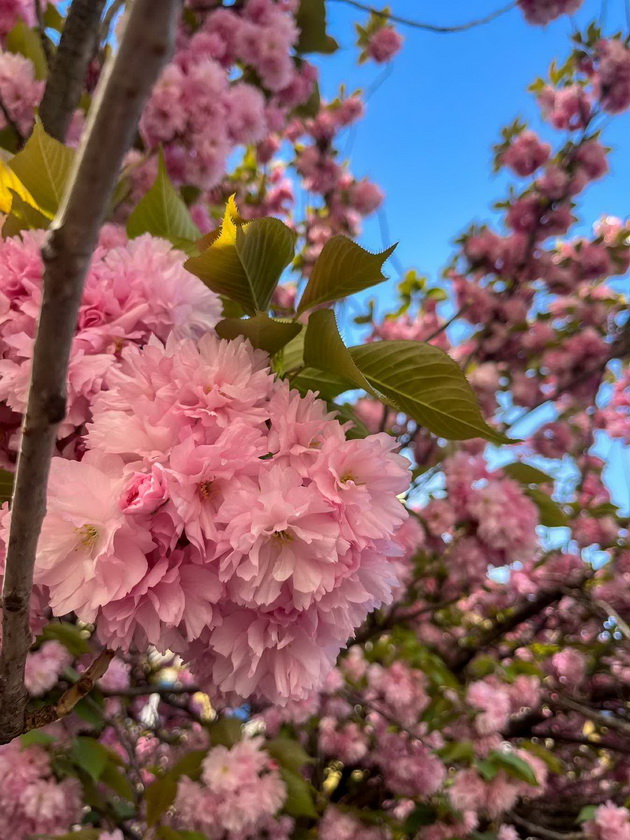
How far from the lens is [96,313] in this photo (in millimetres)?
550

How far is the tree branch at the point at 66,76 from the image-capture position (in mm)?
953

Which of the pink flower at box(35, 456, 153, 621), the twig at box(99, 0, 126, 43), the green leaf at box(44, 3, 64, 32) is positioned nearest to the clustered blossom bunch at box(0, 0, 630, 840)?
the pink flower at box(35, 456, 153, 621)

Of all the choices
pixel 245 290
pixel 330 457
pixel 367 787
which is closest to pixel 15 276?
pixel 245 290

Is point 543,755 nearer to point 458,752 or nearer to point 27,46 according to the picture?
point 458,752

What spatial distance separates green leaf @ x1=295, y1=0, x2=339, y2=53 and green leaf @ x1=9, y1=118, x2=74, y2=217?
136cm

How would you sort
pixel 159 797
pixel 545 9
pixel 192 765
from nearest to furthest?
pixel 159 797 → pixel 192 765 → pixel 545 9

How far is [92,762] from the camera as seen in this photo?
98 cm

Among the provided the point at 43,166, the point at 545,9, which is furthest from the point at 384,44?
the point at 43,166

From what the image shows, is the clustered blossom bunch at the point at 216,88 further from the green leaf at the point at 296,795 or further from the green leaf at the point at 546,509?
the green leaf at the point at 296,795

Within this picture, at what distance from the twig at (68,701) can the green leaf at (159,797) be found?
0.71m

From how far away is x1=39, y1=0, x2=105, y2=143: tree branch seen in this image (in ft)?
3.13

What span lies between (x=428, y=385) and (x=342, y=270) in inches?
5.5

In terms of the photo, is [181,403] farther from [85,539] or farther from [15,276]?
[15,276]

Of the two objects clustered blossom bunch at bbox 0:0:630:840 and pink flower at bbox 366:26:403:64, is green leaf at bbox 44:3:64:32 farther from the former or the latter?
pink flower at bbox 366:26:403:64
